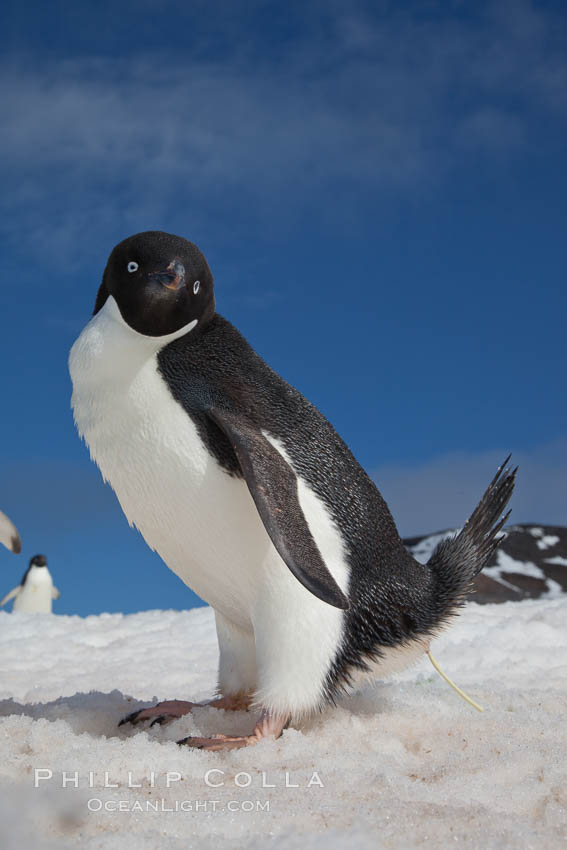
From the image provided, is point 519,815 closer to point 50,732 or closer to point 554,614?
point 50,732

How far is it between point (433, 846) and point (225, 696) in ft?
4.63

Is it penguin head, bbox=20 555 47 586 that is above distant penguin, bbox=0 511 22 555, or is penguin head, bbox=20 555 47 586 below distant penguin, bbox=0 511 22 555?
above

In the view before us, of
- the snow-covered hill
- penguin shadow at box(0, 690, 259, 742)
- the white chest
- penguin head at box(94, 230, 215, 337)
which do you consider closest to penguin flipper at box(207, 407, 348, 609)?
the white chest

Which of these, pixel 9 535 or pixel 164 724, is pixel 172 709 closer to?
pixel 164 724

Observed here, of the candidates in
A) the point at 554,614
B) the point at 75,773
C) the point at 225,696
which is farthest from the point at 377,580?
the point at 554,614

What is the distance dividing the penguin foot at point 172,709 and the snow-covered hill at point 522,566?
4954mm

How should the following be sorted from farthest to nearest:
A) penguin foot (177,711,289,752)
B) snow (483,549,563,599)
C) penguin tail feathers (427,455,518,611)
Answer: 1. snow (483,549,563,599)
2. penguin tail feathers (427,455,518,611)
3. penguin foot (177,711,289,752)

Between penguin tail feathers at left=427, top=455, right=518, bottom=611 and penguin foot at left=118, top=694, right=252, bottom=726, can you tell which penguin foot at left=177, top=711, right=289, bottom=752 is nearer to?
penguin foot at left=118, top=694, right=252, bottom=726

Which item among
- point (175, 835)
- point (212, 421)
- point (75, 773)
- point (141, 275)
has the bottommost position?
point (175, 835)

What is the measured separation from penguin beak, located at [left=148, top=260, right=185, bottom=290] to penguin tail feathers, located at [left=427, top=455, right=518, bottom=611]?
1.44 metres

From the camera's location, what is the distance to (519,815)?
1764 mm

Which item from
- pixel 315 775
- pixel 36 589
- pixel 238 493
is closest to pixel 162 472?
pixel 238 493

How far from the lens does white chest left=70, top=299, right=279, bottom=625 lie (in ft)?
8.11

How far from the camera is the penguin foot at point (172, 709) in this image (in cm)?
270
